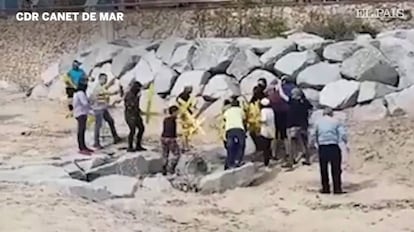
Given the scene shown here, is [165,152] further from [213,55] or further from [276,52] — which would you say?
[213,55]

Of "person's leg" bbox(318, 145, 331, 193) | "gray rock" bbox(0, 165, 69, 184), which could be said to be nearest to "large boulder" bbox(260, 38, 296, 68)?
"person's leg" bbox(318, 145, 331, 193)

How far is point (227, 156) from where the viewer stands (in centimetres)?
1241

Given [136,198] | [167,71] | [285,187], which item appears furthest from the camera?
[167,71]

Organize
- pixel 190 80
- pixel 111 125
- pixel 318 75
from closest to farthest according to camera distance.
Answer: pixel 111 125
pixel 318 75
pixel 190 80

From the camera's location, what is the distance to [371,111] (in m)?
14.7

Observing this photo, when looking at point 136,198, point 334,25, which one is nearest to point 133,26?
point 334,25

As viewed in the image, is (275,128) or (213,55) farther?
(213,55)

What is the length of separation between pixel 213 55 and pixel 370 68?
3446mm

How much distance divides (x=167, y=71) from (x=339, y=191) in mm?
7700

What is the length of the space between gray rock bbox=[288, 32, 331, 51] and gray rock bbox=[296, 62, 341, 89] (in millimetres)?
736

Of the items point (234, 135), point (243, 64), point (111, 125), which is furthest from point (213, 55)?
point (234, 135)

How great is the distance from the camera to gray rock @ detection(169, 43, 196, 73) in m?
18.3

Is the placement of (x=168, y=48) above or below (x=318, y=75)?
above

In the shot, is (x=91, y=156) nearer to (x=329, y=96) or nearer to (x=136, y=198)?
(x=136, y=198)
